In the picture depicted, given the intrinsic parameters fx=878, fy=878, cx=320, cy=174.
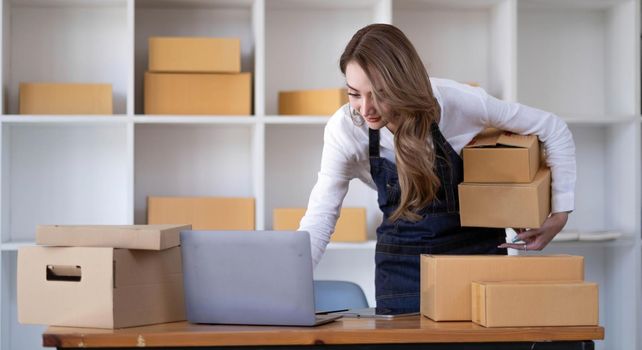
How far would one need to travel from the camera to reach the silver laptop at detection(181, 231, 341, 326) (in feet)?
5.54

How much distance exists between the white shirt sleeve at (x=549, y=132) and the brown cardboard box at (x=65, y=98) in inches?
65.0

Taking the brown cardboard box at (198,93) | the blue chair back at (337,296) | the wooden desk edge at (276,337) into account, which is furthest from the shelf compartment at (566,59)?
the wooden desk edge at (276,337)

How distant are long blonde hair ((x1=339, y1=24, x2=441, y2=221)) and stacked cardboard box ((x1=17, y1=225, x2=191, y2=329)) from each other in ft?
1.82

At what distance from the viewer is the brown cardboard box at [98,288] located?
1.73 meters

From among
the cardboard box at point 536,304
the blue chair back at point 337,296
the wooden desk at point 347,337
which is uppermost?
the cardboard box at point 536,304

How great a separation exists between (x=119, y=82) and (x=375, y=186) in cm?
157

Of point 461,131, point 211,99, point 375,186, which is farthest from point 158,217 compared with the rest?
point 461,131

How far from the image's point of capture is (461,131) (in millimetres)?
2209

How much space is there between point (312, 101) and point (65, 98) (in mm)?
929

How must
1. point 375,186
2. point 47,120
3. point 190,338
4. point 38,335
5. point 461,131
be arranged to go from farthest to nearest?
point 38,335 → point 47,120 → point 375,186 → point 461,131 → point 190,338

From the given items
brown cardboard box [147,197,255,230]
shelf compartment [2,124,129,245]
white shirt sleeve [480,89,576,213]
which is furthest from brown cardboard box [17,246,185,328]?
shelf compartment [2,124,129,245]

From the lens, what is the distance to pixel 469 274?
5.86ft

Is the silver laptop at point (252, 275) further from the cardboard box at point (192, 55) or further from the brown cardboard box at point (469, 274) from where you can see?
the cardboard box at point (192, 55)

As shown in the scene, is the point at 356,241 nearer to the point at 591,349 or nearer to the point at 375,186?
the point at 375,186
